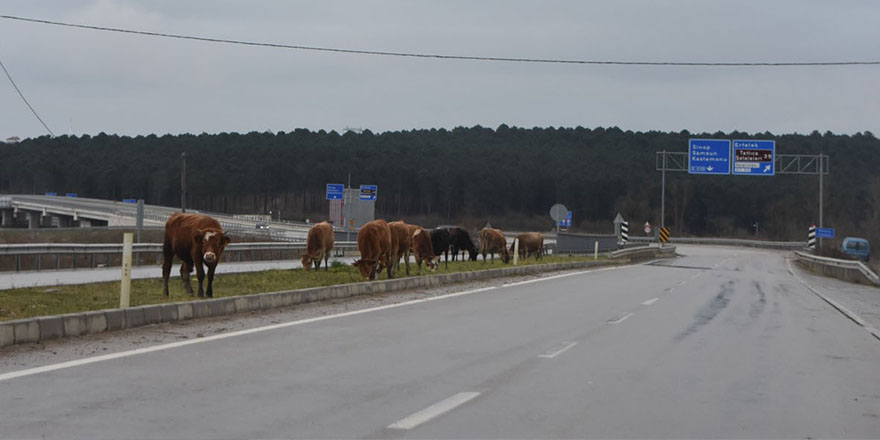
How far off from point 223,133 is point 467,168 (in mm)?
50889

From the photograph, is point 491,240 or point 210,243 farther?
point 491,240

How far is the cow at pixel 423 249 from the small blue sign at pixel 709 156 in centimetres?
3436

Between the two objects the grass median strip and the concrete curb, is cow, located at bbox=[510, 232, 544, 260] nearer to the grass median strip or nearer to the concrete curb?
the grass median strip

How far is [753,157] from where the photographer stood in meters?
58.0

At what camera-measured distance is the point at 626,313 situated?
17.3 m

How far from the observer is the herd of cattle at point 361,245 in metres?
16.2

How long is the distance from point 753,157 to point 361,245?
41362mm

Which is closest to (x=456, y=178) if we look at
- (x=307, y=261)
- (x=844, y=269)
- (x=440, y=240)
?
(x=844, y=269)

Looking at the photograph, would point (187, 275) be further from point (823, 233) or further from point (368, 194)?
point (823, 233)

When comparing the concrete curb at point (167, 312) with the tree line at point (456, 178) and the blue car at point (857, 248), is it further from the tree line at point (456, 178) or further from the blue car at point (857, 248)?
the tree line at point (456, 178)

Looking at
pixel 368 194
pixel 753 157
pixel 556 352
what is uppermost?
→ pixel 753 157

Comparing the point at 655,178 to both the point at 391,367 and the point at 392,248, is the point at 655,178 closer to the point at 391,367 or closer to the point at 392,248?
the point at 392,248

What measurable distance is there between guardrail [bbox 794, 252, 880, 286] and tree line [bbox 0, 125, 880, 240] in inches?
3464

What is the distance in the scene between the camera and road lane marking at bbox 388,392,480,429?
685 cm
